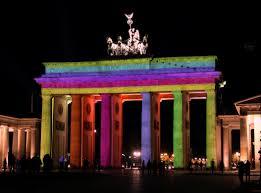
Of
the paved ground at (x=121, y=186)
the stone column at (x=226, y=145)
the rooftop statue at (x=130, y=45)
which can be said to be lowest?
the paved ground at (x=121, y=186)

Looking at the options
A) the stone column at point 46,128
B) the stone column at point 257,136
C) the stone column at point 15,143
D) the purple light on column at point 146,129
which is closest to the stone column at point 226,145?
the stone column at point 257,136

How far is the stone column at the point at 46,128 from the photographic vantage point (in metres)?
69.2

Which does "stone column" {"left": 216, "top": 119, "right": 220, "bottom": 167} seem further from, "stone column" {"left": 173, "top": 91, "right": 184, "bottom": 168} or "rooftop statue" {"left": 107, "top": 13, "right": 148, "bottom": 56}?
"rooftop statue" {"left": 107, "top": 13, "right": 148, "bottom": 56}

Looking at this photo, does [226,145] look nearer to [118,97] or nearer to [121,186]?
[118,97]

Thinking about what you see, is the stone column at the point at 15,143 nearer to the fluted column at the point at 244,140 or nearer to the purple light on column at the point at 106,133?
the purple light on column at the point at 106,133

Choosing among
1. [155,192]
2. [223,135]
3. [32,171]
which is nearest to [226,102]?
[223,135]

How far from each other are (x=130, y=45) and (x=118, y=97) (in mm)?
7269

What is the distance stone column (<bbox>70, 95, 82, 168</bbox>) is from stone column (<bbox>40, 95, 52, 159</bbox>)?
10.3 ft

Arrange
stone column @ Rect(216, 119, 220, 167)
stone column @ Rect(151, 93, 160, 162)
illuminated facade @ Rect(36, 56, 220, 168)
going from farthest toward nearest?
stone column @ Rect(216, 119, 220, 167) → stone column @ Rect(151, 93, 160, 162) → illuminated facade @ Rect(36, 56, 220, 168)

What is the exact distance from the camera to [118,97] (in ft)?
231

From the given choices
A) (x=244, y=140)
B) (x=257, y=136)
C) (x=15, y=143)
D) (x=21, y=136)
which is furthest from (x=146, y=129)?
(x=15, y=143)

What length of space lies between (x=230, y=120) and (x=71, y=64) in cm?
2192

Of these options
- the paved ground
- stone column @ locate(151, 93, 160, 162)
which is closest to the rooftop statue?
stone column @ locate(151, 93, 160, 162)

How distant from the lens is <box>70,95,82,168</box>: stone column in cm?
6894
